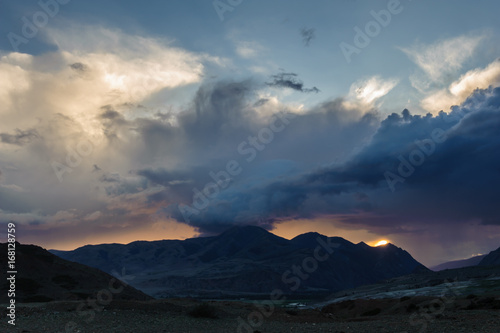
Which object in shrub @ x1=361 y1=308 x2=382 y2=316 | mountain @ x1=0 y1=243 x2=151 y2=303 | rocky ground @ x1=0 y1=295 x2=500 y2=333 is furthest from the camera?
mountain @ x1=0 y1=243 x2=151 y2=303

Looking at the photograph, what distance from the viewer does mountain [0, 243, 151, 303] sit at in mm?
84188

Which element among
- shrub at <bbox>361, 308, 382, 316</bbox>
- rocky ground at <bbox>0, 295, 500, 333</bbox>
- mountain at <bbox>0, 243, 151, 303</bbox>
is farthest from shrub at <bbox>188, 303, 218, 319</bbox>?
mountain at <bbox>0, 243, 151, 303</bbox>

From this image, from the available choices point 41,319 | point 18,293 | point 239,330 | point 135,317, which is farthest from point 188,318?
point 18,293

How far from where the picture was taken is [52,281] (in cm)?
9488

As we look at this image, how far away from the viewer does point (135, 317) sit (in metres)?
34.0

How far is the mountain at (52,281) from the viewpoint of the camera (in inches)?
3314

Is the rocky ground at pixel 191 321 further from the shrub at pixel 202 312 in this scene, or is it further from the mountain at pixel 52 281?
the mountain at pixel 52 281

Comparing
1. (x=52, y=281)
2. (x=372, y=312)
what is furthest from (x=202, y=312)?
(x=52, y=281)

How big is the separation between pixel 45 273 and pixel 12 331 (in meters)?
81.1

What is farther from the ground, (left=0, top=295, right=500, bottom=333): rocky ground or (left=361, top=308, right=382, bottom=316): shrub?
(left=0, top=295, right=500, bottom=333): rocky ground

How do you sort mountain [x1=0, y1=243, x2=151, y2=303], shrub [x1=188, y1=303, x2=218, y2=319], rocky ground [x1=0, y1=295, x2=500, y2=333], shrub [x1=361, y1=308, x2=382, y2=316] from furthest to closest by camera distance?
mountain [x1=0, y1=243, x2=151, y2=303], shrub [x1=361, y1=308, x2=382, y2=316], shrub [x1=188, y1=303, x2=218, y2=319], rocky ground [x1=0, y1=295, x2=500, y2=333]

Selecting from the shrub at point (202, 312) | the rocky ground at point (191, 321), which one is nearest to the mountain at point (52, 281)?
the rocky ground at point (191, 321)

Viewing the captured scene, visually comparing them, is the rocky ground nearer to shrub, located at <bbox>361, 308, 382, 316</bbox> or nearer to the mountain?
shrub, located at <bbox>361, 308, 382, 316</bbox>

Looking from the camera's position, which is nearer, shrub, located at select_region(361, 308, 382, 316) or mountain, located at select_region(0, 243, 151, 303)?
shrub, located at select_region(361, 308, 382, 316)
